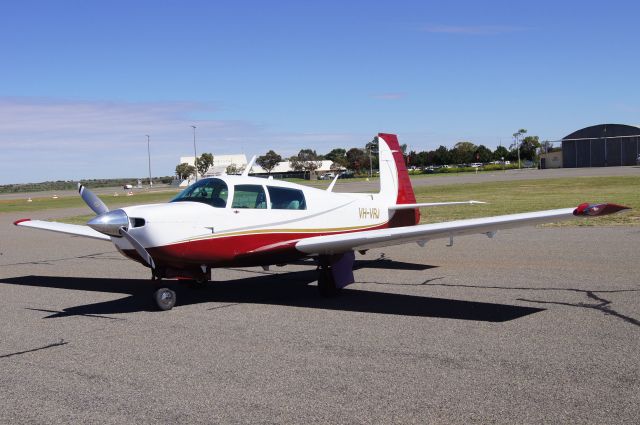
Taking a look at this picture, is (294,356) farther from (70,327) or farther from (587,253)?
(587,253)

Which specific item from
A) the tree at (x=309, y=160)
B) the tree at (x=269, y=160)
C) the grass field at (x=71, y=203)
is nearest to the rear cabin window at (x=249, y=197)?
the grass field at (x=71, y=203)

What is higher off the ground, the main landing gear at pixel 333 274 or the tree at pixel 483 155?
the tree at pixel 483 155

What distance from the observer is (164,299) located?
960cm

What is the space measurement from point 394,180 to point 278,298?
4596mm

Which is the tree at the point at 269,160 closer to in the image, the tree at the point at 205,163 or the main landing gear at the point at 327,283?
the tree at the point at 205,163

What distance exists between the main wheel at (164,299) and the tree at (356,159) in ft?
508

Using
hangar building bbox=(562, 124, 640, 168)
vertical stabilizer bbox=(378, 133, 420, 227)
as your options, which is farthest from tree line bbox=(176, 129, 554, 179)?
vertical stabilizer bbox=(378, 133, 420, 227)

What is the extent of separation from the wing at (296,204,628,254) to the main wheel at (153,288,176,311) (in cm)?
202

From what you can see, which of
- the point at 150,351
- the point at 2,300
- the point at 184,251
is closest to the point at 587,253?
the point at 184,251

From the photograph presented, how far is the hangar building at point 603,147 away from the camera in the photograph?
367 ft

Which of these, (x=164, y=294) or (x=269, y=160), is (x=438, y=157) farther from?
(x=164, y=294)

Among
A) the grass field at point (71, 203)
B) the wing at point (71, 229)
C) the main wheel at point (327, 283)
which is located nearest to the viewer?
the main wheel at point (327, 283)

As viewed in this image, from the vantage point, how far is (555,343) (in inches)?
273

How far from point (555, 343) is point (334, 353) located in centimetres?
233
